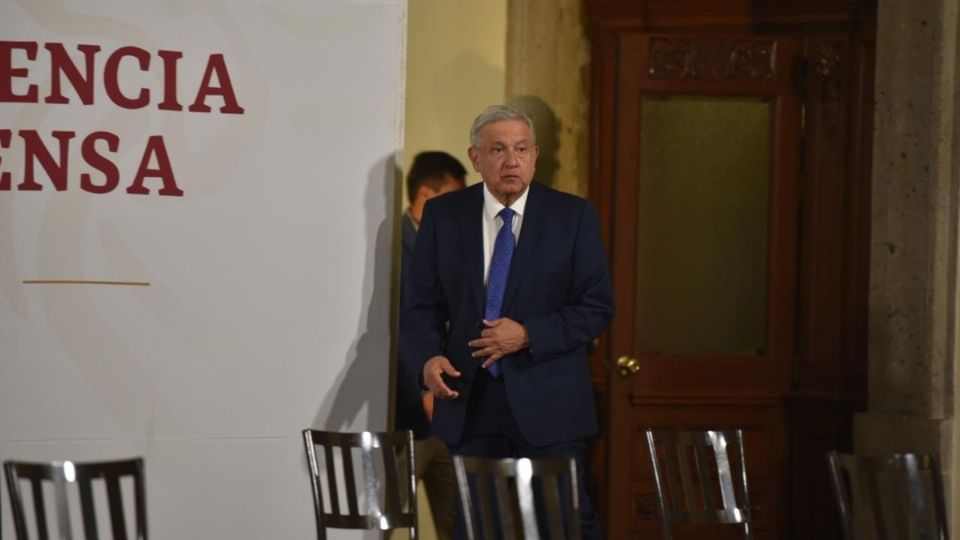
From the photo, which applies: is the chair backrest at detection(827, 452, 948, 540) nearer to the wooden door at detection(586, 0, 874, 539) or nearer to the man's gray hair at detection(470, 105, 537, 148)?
the man's gray hair at detection(470, 105, 537, 148)

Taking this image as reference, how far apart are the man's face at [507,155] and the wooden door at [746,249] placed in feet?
4.97

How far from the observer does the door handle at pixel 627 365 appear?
571cm

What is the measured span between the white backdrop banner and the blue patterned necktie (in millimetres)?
661

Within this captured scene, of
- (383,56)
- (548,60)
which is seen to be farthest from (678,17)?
(383,56)

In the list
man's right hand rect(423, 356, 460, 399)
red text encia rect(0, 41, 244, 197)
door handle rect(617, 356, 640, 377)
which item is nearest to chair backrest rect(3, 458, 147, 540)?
man's right hand rect(423, 356, 460, 399)

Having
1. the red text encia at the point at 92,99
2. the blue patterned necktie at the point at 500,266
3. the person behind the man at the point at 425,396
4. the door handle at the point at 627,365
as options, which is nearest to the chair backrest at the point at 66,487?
the blue patterned necktie at the point at 500,266

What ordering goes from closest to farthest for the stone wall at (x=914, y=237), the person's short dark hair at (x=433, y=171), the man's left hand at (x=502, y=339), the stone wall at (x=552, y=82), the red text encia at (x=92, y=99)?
the man's left hand at (x=502, y=339), the red text encia at (x=92, y=99), the stone wall at (x=914, y=237), the person's short dark hair at (x=433, y=171), the stone wall at (x=552, y=82)

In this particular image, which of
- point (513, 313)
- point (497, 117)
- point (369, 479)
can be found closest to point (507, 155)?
point (497, 117)

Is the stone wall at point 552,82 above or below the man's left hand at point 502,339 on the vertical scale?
above

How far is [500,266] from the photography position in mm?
4211

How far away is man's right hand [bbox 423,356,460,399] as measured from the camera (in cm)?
409

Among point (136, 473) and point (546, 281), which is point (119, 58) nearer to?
point (546, 281)

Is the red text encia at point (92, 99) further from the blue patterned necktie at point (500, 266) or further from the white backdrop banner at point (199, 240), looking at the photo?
the blue patterned necktie at point (500, 266)

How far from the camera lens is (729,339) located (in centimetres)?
589
